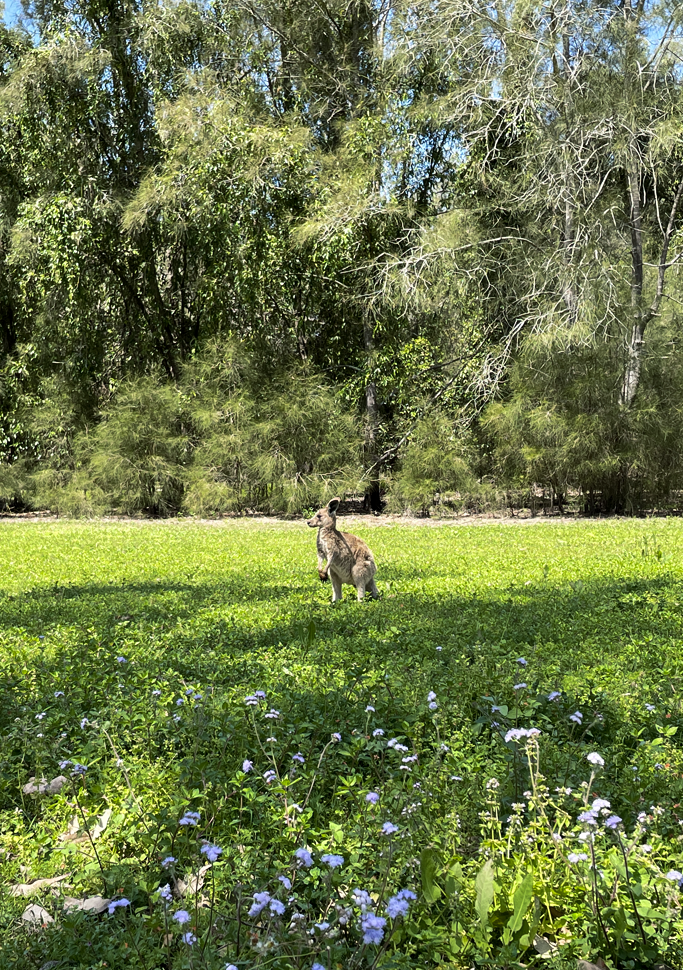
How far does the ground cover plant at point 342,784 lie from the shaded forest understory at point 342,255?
44.3 feet

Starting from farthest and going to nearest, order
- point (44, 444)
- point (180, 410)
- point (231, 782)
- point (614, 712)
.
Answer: point (44, 444), point (180, 410), point (614, 712), point (231, 782)

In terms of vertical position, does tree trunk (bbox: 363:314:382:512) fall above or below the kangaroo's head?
above

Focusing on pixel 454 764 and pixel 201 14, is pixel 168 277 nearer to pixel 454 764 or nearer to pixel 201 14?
pixel 201 14

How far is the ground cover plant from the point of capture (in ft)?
7.98

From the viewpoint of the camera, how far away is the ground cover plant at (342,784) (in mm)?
2434

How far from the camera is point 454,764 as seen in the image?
3.58m

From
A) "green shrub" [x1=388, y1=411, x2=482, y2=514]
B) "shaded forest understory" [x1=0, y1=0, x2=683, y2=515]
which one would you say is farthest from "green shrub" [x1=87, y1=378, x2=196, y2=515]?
"green shrub" [x1=388, y1=411, x2=482, y2=514]

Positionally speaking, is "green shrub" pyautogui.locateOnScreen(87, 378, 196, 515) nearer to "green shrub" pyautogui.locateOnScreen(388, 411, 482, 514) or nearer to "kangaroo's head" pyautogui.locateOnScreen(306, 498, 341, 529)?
"green shrub" pyautogui.locateOnScreen(388, 411, 482, 514)

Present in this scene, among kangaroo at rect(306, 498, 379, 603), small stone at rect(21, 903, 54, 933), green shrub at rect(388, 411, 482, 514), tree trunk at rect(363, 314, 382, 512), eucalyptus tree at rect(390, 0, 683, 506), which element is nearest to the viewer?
small stone at rect(21, 903, 54, 933)

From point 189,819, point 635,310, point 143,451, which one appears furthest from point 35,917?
point 143,451

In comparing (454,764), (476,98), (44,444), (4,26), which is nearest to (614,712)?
(454,764)

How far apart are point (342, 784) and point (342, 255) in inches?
788

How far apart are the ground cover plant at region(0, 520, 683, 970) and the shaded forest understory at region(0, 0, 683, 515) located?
1351 cm

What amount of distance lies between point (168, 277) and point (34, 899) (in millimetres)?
25597
